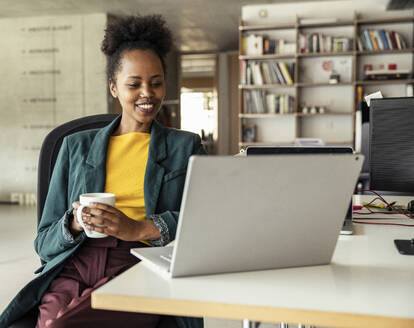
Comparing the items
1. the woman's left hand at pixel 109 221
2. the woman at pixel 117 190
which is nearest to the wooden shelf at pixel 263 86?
the woman at pixel 117 190

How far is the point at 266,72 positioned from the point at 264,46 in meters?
0.35

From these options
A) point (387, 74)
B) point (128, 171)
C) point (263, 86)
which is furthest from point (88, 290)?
point (387, 74)

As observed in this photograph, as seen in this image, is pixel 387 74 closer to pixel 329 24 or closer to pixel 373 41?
pixel 373 41

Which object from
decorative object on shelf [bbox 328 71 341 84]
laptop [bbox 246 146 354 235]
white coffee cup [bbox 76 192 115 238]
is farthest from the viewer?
decorative object on shelf [bbox 328 71 341 84]

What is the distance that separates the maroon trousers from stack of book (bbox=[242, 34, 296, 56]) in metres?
4.81

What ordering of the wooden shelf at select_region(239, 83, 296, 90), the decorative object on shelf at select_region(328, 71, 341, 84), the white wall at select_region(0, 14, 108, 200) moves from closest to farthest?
the decorative object on shelf at select_region(328, 71, 341, 84) → the wooden shelf at select_region(239, 83, 296, 90) → the white wall at select_region(0, 14, 108, 200)

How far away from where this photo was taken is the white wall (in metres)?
6.38

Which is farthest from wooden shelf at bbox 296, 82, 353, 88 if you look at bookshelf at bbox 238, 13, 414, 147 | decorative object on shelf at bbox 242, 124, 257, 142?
decorative object on shelf at bbox 242, 124, 257, 142

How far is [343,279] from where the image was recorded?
2.46 ft

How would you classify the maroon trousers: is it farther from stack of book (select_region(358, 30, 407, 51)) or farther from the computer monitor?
stack of book (select_region(358, 30, 407, 51))

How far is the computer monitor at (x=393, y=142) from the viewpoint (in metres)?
1.33

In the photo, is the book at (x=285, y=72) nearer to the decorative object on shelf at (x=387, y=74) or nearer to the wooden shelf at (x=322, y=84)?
the wooden shelf at (x=322, y=84)

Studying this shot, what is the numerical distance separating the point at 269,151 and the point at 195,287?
23.6 inches

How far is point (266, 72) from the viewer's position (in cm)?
557
